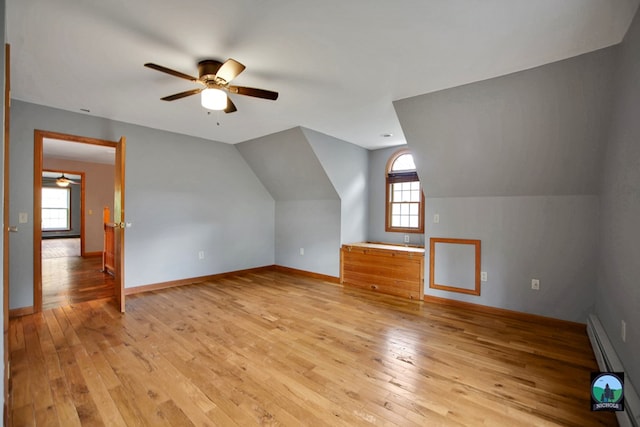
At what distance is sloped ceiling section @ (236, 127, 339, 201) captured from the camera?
449 cm

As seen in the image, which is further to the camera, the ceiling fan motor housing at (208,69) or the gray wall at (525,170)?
the gray wall at (525,170)

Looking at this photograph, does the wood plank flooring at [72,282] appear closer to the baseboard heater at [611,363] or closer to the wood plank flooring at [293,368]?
the wood plank flooring at [293,368]

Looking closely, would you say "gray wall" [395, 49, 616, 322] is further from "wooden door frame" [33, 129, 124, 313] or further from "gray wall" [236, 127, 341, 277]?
"wooden door frame" [33, 129, 124, 313]

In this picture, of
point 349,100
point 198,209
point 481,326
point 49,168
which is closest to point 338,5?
point 349,100

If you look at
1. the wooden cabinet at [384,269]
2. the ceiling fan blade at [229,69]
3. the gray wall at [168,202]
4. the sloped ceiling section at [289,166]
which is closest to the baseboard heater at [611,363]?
the wooden cabinet at [384,269]

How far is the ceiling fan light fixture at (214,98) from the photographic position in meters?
2.45

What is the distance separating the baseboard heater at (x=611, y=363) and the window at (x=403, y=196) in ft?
7.94

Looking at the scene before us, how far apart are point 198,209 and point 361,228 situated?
9.55ft

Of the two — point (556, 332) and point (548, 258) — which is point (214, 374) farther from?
point (548, 258)

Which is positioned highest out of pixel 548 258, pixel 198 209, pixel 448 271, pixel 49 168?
pixel 49 168

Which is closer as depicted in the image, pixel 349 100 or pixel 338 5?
pixel 338 5

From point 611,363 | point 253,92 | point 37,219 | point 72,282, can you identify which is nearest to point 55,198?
point 72,282

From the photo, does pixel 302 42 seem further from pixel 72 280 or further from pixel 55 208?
pixel 55 208

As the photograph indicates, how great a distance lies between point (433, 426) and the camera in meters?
1.63
